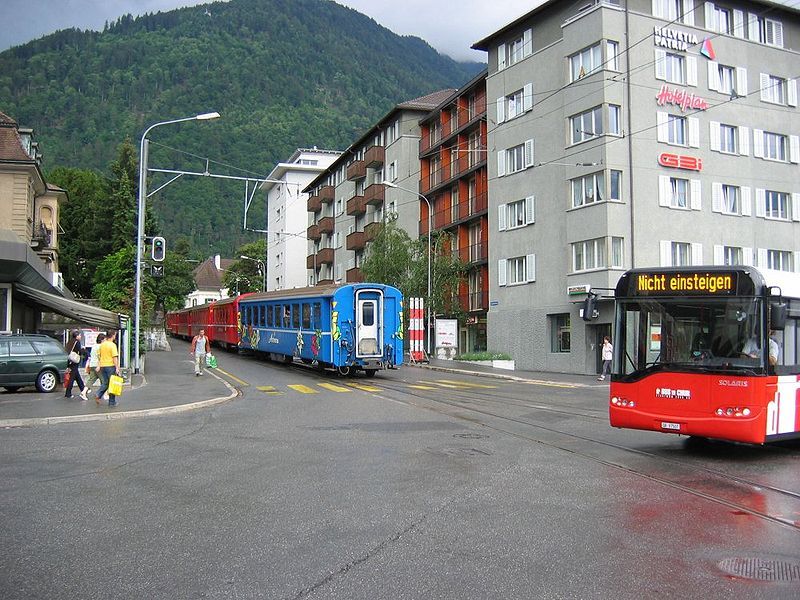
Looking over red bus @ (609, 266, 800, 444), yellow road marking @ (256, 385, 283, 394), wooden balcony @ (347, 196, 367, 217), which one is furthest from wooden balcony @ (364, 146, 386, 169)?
red bus @ (609, 266, 800, 444)

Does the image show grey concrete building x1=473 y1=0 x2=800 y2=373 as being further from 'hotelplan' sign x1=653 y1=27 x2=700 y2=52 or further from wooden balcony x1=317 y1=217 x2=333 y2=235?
wooden balcony x1=317 y1=217 x2=333 y2=235

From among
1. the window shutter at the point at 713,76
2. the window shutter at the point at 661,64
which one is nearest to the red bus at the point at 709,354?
the window shutter at the point at 661,64

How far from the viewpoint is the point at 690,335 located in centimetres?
1056

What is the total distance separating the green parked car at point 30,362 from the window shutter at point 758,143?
33132mm

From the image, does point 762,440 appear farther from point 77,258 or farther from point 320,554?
point 77,258

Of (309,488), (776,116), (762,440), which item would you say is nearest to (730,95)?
(776,116)

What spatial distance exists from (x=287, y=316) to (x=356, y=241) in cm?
3321

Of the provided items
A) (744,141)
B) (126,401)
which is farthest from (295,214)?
(126,401)

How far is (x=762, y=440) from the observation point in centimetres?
1004

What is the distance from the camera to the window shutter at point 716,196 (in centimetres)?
3672

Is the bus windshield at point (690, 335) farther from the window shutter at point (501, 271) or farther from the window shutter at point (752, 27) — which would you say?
the window shutter at point (752, 27)

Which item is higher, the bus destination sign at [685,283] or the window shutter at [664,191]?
the window shutter at [664,191]

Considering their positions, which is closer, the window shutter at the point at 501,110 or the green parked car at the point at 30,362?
the green parked car at the point at 30,362

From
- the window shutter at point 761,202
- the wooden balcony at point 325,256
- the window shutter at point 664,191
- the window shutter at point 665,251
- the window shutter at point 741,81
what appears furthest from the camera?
the wooden balcony at point 325,256
